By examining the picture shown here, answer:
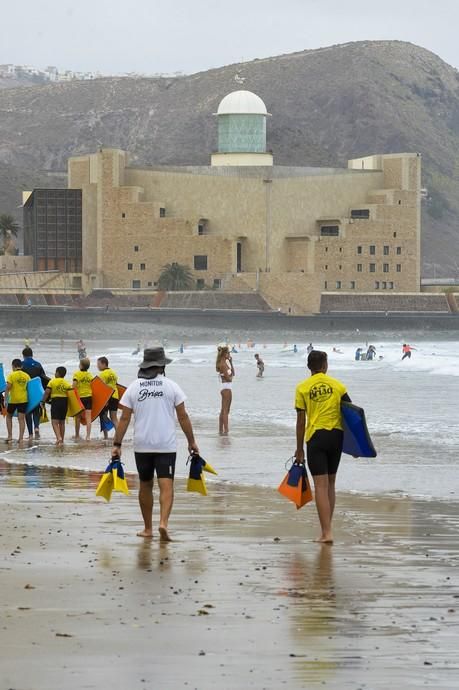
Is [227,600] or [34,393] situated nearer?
[227,600]

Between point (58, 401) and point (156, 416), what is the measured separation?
1013 cm

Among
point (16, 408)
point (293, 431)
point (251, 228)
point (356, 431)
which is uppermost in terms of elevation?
point (251, 228)

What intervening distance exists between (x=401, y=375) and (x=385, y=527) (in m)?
42.6

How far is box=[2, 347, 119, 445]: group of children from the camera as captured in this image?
2166 centimetres

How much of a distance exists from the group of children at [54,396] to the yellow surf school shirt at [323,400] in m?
9.96

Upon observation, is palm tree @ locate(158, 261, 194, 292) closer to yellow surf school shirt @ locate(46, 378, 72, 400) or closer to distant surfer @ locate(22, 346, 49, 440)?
distant surfer @ locate(22, 346, 49, 440)

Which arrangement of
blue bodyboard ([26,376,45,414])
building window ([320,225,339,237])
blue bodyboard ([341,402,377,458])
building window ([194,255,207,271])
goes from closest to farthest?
blue bodyboard ([341,402,377,458]) < blue bodyboard ([26,376,45,414]) < building window ([194,255,207,271]) < building window ([320,225,339,237])

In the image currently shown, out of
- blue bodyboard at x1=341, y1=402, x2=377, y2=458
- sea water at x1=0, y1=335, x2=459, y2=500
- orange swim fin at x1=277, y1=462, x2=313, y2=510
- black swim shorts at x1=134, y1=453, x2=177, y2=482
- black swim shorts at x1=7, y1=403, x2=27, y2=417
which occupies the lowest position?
sea water at x1=0, y1=335, x2=459, y2=500

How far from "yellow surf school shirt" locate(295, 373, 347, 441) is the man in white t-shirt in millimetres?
895

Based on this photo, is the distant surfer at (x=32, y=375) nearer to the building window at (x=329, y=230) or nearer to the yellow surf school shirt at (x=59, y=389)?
the yellow surf school shirt at (x=59, y=389)

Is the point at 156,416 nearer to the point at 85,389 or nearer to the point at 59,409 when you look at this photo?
the point at 59,409

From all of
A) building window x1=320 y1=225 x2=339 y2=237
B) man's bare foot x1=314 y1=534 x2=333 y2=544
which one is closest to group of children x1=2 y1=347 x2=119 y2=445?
man's bare foot x1=314 y1=534 x2=333 y2=544

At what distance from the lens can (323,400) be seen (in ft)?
39.0

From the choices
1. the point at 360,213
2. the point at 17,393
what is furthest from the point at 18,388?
the point at 360,213
